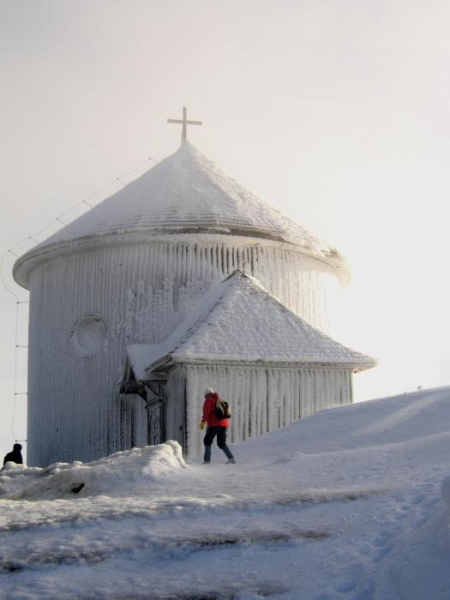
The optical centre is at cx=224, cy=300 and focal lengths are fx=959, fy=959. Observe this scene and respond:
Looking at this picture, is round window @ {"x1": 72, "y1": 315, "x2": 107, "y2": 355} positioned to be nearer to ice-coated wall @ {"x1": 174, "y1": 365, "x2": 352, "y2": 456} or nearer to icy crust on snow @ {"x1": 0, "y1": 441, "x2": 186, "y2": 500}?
ice-coated wall @ {"x1": 174, "y1": 365, "x2": 352, "y2": 456}

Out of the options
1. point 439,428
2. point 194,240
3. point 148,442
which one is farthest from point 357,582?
point 194,240

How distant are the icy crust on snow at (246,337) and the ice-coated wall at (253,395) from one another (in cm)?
35

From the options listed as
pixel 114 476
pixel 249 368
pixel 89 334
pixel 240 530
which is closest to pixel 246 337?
pixel 249 368

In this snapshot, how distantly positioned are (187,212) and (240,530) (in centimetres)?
1817

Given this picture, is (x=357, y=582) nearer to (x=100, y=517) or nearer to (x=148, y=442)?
(x=100, y=517)

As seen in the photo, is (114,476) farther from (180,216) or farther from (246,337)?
(180,216)

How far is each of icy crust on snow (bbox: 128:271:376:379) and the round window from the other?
198cm

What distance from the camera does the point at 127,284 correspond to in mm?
25766

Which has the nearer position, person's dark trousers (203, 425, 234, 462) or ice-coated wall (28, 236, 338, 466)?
person's dark trousers (203, 425, 234, 462)

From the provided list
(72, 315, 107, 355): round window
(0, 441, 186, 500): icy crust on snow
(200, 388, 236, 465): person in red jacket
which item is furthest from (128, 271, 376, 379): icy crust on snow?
(0, 441, 186, 500): icy crust on snow

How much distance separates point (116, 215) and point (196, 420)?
7839 millimetres

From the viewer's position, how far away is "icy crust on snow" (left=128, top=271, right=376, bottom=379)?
843 inches

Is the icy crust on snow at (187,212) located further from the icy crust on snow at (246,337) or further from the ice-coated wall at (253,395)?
the ice-coated wall at (253,395)

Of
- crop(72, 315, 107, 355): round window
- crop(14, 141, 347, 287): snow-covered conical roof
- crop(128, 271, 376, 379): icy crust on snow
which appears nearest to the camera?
crop(128, 271, 376, 379): icy crust on snow
